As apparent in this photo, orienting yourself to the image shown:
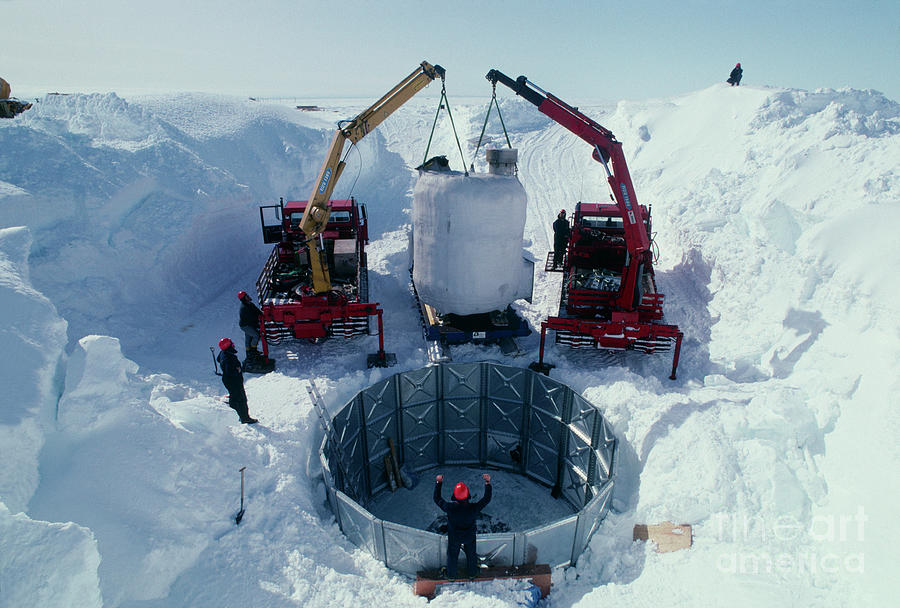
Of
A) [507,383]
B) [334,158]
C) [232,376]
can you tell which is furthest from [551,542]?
[334,158]

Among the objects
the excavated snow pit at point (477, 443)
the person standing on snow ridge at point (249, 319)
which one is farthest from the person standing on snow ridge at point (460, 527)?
the person standing on snow ridge at point (249, 319)

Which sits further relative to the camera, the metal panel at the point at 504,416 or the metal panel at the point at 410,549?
the metal panel at the point at 504,416

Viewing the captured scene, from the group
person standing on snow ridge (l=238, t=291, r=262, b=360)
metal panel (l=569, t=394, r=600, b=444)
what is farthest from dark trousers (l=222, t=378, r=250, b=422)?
metal panel (l=569, t=394, r=600, b=444)

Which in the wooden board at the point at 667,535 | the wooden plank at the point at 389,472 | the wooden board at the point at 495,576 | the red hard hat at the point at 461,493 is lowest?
the wooden plank at the point at 389,472

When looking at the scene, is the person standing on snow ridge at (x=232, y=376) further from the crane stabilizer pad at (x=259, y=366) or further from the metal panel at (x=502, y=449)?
the metal panel at (x=502, y=449)

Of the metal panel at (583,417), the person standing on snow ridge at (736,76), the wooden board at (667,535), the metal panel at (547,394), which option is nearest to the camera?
the wooden board at (667,535)

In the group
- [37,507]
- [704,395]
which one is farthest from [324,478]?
[704,395]

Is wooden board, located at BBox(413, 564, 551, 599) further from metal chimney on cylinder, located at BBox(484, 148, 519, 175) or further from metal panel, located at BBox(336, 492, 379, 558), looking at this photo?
metal chimney on cylinder, located at BBox(484, 148, 519, 175)
